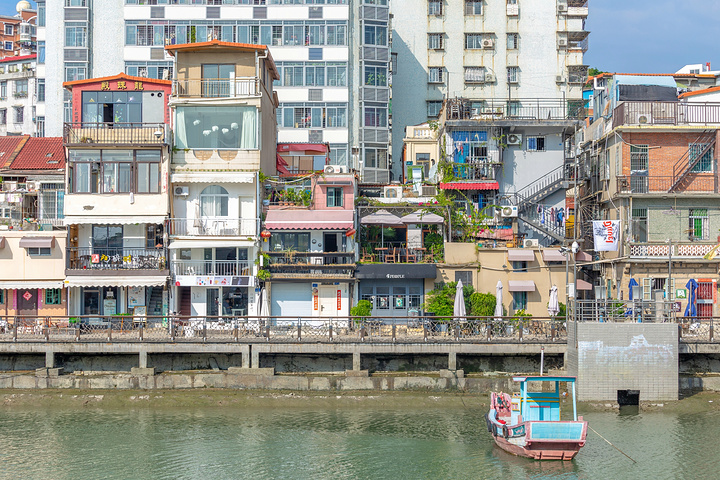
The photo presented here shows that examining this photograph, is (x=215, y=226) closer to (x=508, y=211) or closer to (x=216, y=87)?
(x=216, y=87)

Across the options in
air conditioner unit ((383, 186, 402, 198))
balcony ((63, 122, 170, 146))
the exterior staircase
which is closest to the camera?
balcony ((63, 122, 170, 146))

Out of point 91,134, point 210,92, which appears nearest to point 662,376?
point 210,92

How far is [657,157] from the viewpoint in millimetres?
48000

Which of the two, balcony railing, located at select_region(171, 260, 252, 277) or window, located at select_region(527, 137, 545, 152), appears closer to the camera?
balcony railing, located at select_region(171, 260, 252, 277)

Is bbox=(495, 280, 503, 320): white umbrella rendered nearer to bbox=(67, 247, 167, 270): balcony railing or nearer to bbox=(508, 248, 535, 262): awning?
bbox=(508, 248, 535, 262): awning

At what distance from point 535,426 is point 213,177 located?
24021 millimetres

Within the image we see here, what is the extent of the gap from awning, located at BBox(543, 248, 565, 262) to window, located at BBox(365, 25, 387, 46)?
28236 mm

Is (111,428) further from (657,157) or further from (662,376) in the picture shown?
(657,157)

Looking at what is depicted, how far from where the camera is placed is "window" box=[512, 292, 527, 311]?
47.9 meters

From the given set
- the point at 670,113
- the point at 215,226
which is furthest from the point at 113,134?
the point at 670,113

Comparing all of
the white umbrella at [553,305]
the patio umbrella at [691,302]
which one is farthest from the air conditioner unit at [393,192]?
the patio umbrella at [691,302]

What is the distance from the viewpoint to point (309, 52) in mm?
67562

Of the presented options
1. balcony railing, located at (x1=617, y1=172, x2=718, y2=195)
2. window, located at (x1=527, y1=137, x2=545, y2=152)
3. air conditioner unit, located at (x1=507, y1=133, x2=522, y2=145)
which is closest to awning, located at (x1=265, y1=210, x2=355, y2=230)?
air conditioner unit, located at (x1=507, y1=133, x2=522, y2=145)

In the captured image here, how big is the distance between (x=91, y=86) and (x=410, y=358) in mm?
23479
